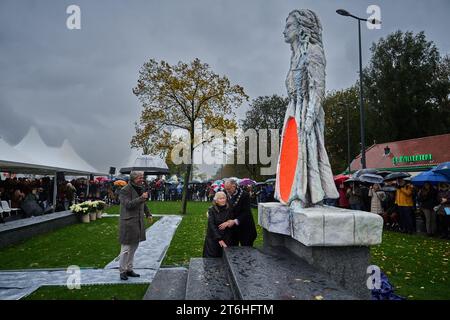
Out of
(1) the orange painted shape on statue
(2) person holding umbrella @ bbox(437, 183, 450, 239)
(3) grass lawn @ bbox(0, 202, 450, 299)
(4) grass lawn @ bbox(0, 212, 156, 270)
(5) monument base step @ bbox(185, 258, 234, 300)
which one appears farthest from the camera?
(2) person holding umbrella @ bbox(437, 183, 450, 239)

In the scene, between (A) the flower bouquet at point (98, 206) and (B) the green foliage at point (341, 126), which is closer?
(A) the flower bouquet at point (98, 206)

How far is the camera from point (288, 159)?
5.20 m

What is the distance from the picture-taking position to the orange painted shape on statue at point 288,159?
4.90m

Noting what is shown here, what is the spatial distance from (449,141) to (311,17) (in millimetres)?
23609

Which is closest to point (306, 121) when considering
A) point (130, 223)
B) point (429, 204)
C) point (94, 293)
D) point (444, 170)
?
point (130, 223)

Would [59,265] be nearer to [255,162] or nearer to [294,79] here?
[294,79]

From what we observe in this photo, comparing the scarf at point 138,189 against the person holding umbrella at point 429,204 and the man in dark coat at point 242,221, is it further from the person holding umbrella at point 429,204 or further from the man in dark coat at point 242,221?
the person holding umbrella at point 429,204

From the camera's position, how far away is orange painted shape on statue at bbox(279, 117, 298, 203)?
4.90 meters

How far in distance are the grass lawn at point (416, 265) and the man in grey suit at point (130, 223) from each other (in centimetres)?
452

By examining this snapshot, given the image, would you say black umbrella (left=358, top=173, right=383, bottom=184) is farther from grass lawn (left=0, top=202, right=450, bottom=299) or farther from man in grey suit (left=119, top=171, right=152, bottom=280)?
man in grey suit (left=119, top=171, right=152, bottom=280)

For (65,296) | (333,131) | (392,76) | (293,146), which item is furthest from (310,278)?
(333,131)

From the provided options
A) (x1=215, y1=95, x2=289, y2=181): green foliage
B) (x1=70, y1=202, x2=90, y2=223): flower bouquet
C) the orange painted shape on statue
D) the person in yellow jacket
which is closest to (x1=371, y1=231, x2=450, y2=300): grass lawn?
the person in yellow jacket

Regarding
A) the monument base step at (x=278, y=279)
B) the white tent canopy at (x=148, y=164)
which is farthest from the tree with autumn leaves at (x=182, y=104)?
the monument base step at (x=278, y=279)

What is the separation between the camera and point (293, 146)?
5.00 m
